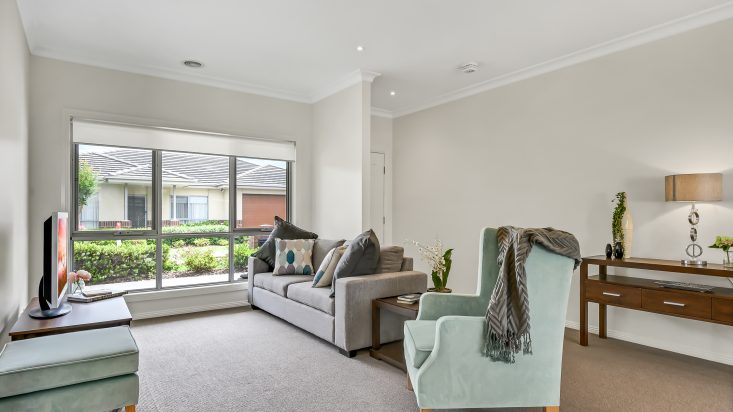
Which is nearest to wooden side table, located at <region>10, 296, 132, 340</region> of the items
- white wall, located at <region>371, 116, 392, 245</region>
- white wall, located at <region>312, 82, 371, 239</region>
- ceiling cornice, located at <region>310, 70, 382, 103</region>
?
white wall, located at <region>312, 82, 371, 239</region>

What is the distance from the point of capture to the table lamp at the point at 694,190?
122 inches

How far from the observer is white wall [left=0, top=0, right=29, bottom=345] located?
2580 millimetres

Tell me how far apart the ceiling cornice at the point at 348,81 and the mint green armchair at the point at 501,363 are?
3174 millimetres

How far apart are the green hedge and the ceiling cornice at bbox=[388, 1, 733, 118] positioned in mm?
4090

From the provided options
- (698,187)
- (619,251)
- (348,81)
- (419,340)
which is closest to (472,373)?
(419,340)

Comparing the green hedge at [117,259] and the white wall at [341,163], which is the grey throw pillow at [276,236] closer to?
the white wall at [341,163]

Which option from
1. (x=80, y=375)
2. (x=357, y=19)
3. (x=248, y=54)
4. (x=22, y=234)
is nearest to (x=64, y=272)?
(x=22, y=234)

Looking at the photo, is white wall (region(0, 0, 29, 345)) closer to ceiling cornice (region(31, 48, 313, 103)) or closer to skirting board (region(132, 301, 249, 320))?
ceiling cornice (region(31, 48, 313, 103))

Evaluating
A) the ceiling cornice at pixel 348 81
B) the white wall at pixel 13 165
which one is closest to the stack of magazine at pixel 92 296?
the white wall at pixel 13 165

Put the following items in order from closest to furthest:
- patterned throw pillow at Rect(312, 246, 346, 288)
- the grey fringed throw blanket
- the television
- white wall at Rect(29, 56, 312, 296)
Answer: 1. the grey fringed throw blanket
2. the television
3. patterned throw pillow at Rect(312, 246, 346, 288)
4. white wall at Rect(29, 56, 312, 296)

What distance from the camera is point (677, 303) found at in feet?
9.95

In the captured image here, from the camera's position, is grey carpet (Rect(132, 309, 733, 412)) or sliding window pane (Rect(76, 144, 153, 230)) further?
sliding window pane (Rect(76, 144, 153, 230))

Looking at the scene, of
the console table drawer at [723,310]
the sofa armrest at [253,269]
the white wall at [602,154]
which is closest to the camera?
the console table drawer at [723,310]

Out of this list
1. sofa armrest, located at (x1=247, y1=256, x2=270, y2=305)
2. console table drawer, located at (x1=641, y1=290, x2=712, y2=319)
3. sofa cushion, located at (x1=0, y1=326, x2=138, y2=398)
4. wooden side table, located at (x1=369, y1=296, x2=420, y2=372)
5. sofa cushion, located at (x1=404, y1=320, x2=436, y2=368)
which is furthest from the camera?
sofa armrest, located at (x1=247, y1=256, x2=270, y2=305)
